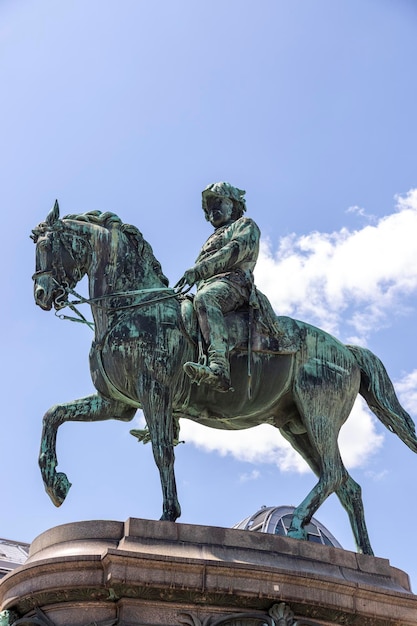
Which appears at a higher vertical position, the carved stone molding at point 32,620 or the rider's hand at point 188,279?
the rider's hand at point 188,279

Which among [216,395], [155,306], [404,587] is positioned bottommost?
[404,587]

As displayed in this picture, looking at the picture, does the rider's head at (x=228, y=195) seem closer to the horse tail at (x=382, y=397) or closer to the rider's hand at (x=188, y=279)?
the rider's hand at (x=188, y=279)

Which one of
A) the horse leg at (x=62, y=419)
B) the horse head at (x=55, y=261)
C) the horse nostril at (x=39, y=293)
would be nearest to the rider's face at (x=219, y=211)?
the horse head at (x=55, y=261)

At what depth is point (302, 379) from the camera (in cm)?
1325

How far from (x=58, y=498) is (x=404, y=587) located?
4.39 meters

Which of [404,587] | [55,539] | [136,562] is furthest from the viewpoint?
[404,587]

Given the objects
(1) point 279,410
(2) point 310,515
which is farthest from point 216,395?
(2) point 310,515

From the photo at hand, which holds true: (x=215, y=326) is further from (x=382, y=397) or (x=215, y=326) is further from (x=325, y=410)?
(x=382, y=397)

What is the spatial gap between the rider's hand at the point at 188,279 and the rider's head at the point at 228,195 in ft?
4.56

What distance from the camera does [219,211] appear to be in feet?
47.3

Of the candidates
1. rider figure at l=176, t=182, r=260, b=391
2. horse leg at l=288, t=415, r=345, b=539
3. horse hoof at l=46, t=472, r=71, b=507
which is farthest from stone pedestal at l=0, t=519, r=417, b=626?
rider figure at l=176, t=182, r=260, b=391

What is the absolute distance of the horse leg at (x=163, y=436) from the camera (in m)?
12.1

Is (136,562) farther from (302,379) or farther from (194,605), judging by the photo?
(302,379)

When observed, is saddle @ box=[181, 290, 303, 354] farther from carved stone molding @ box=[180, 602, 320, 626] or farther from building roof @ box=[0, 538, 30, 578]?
building roof @ box=[0, 538, 30, 578]
